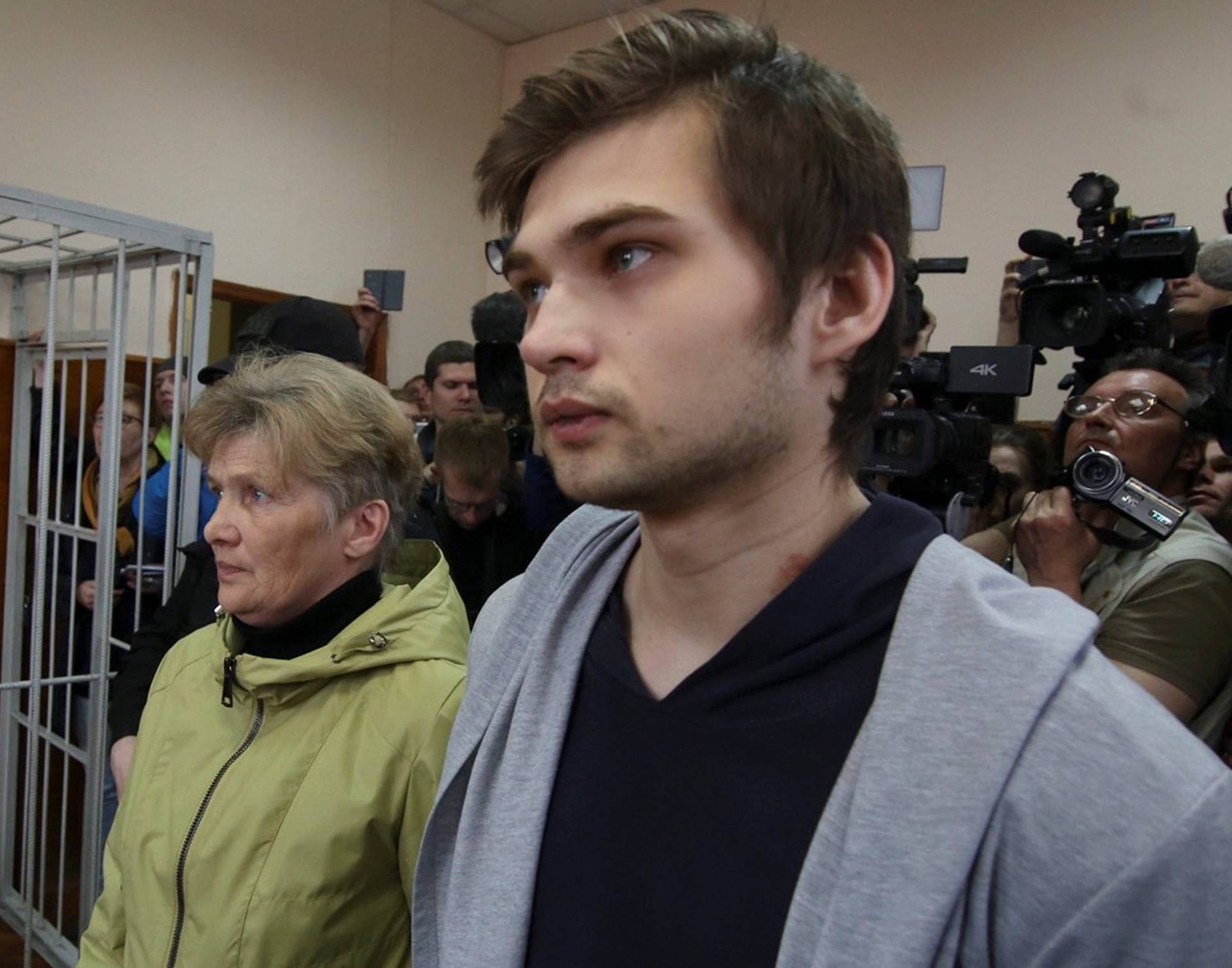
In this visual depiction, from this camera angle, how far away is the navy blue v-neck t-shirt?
0.61m

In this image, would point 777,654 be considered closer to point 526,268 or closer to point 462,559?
point 526,268

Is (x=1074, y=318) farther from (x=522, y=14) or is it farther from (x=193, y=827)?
(x=522, y=14)

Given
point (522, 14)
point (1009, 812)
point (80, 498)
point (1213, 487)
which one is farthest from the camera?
point (522, 14)

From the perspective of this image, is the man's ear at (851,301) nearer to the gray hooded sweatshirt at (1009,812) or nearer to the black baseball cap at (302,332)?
the gray hooded sweatshirt at (1009,812)

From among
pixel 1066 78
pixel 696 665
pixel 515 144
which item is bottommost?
pixel 696 665

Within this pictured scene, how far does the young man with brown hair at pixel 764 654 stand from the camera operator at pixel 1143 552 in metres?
0.71

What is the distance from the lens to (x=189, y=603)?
1.77 meters

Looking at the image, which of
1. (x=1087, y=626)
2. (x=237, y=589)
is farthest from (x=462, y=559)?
(x=1087, y=626)

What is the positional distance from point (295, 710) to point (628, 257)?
2.43ft

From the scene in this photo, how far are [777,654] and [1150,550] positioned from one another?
3.09 feet

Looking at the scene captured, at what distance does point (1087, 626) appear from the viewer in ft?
1.85

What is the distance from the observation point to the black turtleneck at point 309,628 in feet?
3.79

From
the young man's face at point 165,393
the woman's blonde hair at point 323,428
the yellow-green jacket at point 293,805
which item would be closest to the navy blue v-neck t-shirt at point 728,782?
the yellow-green jacket at point 293,805

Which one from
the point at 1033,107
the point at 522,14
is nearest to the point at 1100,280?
the point at 1033,107
